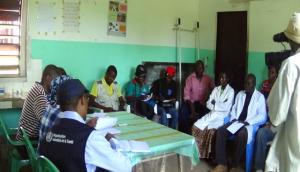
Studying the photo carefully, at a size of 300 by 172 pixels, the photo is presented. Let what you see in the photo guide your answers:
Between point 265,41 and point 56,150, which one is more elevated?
point 265,41

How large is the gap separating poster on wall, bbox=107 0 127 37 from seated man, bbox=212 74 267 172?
1.89 m

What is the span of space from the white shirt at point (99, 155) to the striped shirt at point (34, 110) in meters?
0.93

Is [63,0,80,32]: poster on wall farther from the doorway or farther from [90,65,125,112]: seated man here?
the doorway

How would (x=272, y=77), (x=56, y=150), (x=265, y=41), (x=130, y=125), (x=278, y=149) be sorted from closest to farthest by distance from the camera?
(x=56, y=150) < (x=278, y=149) < (x=130, y=125) < (x=272, y=77) < (x=265, y=41)

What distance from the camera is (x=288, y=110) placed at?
1.90 metres

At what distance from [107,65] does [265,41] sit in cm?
227

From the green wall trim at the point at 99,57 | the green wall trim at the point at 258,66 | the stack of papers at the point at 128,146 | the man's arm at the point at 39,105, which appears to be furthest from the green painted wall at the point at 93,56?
the stack of papers at the point at 128,146

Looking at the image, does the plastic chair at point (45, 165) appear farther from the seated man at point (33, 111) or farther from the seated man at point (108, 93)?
the seated man at point (108, 93)

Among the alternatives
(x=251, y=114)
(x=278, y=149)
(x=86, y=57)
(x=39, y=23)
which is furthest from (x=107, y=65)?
(x=278, y=149)

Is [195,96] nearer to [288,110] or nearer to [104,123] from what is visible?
[104,123]

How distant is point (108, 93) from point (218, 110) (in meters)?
1.37

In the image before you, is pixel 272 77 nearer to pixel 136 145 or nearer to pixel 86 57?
pixel 86 57

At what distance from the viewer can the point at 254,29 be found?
16.0 feet

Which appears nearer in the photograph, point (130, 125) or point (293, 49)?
point (293, 49)
